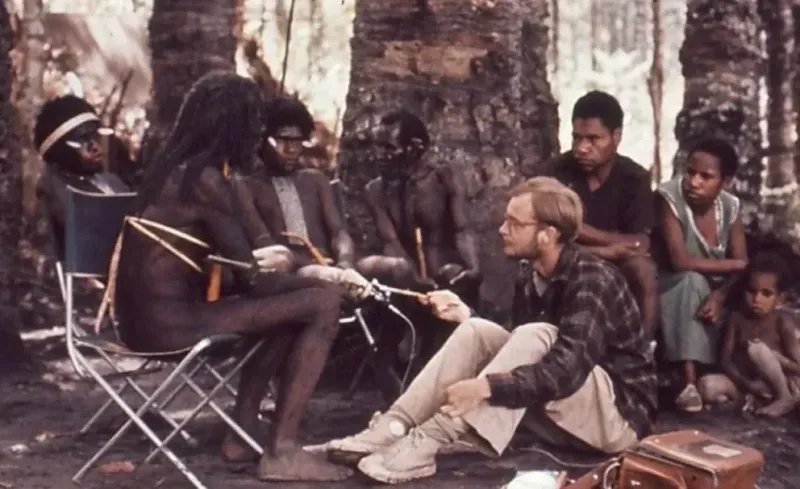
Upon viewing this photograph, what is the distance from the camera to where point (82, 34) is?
5.39 metres

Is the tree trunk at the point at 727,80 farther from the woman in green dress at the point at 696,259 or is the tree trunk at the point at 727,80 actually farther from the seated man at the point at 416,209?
the seated man at the point at 416,209

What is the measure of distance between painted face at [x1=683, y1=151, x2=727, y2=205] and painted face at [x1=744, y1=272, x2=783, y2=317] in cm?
35

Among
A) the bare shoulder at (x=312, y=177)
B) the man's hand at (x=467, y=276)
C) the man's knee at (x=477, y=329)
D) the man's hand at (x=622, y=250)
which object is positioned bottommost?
the man's hand at (x=467, y=276)

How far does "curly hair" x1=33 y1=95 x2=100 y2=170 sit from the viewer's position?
474cm

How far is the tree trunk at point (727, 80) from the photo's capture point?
562 centimetres

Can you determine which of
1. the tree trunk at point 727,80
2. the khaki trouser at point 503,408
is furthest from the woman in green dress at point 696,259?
the khaki trouser at point 503,408

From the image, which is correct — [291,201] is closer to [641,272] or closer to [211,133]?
[211,133]

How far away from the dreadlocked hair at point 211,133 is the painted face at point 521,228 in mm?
814

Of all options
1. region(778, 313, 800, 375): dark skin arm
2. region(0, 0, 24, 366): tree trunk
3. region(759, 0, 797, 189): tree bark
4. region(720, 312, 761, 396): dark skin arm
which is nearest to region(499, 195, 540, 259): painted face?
region(720, 312, 761, 396): dark skin arm

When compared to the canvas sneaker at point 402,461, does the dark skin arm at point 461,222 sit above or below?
above

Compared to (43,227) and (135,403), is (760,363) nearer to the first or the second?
(135,403)

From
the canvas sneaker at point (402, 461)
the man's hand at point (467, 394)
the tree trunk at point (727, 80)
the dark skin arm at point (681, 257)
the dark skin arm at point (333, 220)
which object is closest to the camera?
the man's hand at point (467, 394)

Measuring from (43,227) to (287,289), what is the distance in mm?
2013

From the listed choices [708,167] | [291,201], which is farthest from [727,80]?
[291,201]
